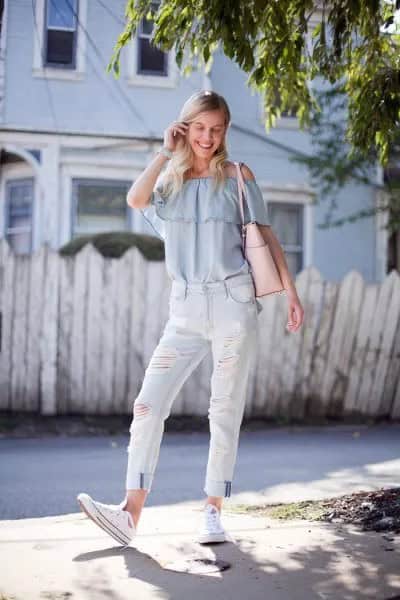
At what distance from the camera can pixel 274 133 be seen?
610 inches

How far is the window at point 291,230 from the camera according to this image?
1590 centimetres

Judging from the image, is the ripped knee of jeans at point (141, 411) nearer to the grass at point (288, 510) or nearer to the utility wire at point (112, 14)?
the grass at point (288, 510)

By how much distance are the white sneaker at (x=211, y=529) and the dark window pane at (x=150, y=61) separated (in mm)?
11676

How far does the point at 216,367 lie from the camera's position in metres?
3.88

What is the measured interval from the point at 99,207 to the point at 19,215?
4.72 feet

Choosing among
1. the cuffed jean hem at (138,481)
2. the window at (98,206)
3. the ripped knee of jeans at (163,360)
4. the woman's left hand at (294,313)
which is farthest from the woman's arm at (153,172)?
the window at (98,206)

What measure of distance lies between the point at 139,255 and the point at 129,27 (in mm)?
4705

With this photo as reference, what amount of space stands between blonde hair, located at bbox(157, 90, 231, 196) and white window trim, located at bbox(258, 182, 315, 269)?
1159 cm

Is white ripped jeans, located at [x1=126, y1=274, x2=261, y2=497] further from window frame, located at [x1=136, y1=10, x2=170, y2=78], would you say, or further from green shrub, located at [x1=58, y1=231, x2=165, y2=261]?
window frame, located at [x1=136, y1=10, x2=170, y2=78]

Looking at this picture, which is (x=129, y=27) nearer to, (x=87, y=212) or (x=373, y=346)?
(x=373, y=346)

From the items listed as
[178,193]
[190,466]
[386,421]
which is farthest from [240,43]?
[386,421]

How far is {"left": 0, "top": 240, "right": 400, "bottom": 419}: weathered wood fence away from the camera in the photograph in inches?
366

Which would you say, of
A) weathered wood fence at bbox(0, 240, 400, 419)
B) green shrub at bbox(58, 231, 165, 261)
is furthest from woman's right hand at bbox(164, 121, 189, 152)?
green shrub at bbox(58, 231, 165, 261)

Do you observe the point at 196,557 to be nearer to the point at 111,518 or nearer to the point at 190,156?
the point at 111,518
